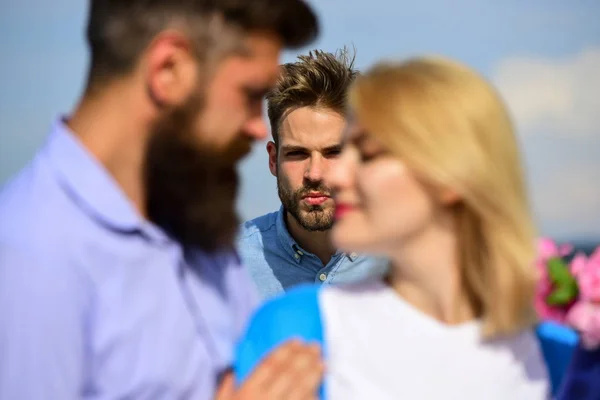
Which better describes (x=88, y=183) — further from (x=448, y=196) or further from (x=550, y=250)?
(x=550, y=250)

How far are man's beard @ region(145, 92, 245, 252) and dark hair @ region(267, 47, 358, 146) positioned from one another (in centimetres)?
297

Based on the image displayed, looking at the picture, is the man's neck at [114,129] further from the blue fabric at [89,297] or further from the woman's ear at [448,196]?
the woman's ear at [448,196]

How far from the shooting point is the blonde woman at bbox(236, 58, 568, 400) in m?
2.74

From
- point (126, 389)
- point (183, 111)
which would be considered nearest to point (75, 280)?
A: point (126, 389)

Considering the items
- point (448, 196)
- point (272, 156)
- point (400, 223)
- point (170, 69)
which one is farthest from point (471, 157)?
point (272, 156)

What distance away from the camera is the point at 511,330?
2.83m

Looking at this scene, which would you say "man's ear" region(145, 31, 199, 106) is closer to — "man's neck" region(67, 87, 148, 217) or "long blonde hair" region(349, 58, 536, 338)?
"man's neck" region(67, 87, 148, 217)

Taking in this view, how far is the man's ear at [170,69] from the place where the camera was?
2.51 meters

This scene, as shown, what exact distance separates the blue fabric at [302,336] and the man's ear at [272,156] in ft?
10.7

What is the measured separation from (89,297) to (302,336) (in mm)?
833

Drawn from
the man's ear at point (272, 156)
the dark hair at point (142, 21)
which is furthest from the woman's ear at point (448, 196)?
the man's ear at point (272, 156)

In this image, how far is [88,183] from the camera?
2463mm

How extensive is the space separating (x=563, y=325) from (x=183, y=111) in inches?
64.2

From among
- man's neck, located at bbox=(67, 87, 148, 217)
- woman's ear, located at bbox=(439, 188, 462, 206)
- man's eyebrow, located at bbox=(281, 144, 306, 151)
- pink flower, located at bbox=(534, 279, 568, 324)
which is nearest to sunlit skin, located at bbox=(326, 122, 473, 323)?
woman's ear, located at bbox=(439, 188, 462, 206)
